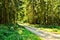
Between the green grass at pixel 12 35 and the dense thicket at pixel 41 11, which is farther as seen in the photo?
the dense thicket at pixel 41 11

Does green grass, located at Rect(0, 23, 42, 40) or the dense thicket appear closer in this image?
green grass, located at Rect(0, 23, 42, 40)

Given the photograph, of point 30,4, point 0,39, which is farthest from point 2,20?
point 30,4

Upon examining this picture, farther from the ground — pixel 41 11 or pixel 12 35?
pixel 12 35

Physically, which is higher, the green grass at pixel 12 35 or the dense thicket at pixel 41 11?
the green grass at pixel 12 35

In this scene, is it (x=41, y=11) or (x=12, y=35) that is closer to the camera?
(x=12, y=35)

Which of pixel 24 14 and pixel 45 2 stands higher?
pixel 45 2

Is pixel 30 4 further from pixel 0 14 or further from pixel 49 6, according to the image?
pixel 0 14

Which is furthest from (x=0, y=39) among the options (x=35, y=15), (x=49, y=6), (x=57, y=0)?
(x=35, y=15)

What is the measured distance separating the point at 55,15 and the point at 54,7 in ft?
6.48

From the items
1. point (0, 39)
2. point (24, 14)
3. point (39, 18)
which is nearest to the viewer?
point (0, 39)

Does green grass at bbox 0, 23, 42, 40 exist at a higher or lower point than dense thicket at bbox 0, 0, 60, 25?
higher

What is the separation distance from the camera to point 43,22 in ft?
171

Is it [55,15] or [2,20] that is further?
[55,15]

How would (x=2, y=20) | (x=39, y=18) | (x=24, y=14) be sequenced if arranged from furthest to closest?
(x=24, y=14) < (x=39, y=18) < (x=2, y=20)
